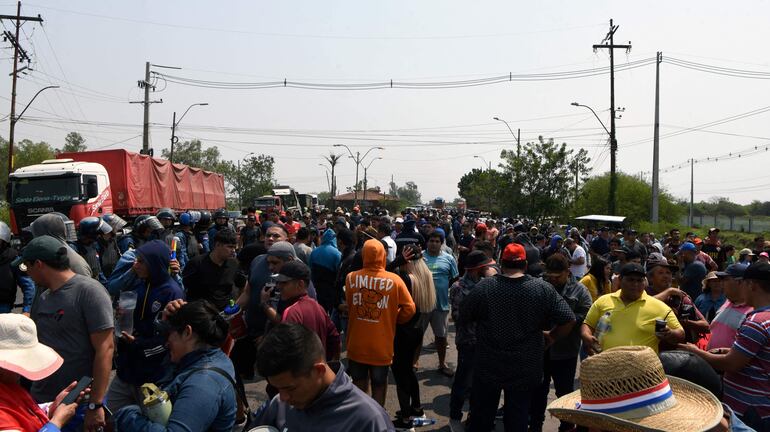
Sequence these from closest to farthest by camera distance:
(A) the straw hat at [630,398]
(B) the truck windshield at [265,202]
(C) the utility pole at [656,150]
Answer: (A) the straw hat at [630,398] < (C) the utility pole at [656,150] < (B) the truck windshield at [265,202]

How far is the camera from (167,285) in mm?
4363

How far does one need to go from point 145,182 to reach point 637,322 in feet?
66.4

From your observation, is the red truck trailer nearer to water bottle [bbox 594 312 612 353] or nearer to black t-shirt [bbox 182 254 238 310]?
black t-shirt [bbox 182 254 238 310]

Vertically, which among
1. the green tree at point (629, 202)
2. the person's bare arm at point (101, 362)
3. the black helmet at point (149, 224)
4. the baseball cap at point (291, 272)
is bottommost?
the person's bare arm at point (101, 362)

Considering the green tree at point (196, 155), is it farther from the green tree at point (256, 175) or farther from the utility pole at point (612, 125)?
the utility pole at point (612, 125)

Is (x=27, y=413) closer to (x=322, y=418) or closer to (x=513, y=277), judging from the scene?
(x=322, y=418)

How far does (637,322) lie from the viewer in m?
4.55

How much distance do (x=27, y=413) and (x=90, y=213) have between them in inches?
656

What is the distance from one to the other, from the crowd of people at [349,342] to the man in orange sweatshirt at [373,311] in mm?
14

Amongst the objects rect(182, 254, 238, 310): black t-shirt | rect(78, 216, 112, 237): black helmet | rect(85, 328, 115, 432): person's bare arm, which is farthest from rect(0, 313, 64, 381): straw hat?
rect(78, 216, 112, 237): black helmet

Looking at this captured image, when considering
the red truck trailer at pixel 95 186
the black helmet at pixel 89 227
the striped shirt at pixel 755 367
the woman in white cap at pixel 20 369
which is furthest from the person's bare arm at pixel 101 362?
the red truck trailer at pixel 95 186

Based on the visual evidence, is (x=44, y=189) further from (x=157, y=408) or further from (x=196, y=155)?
(x=196, y=155)

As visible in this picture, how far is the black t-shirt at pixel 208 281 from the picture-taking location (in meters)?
5.60

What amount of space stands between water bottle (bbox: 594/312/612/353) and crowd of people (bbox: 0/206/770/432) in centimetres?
2
